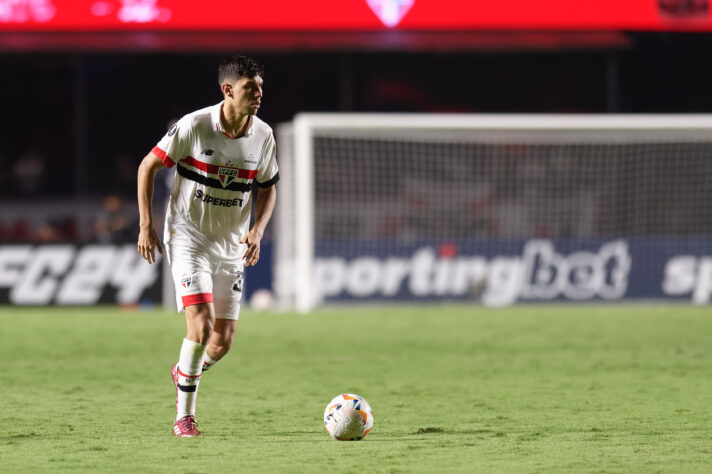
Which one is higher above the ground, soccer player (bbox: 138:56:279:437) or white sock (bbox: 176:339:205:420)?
soccer player (bbox: 138:56:279:437)

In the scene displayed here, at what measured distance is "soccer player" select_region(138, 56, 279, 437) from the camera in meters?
5.93

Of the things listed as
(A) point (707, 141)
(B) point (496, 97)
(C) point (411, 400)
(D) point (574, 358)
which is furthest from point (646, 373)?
(B) point (496, 97)

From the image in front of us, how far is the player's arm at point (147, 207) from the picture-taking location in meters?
5.88

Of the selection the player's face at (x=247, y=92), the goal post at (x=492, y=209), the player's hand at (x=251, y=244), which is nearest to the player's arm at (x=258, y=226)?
the player's hand at (x=251, y=244)

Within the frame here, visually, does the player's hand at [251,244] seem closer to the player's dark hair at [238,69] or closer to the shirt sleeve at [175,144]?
the shirt sleeve at [175,144]

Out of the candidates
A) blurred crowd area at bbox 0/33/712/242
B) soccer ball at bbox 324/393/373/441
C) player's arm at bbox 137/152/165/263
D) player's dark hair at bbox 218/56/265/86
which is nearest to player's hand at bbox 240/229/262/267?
player's arm at bbox 137/152/165/263

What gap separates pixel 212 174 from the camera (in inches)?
239

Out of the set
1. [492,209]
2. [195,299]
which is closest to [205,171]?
[195,299]

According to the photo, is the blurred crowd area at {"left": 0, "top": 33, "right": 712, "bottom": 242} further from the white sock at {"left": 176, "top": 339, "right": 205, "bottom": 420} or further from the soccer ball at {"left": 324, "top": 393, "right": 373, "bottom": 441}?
the soccer ball at {"left": 324, "top": 393, "right": 373, "bottom": 441}

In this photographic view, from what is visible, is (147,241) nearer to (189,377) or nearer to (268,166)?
(189,377)

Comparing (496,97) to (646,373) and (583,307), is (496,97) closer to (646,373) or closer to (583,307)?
(583,307)

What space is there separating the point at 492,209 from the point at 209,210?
11.2m

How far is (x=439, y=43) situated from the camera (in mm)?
19250

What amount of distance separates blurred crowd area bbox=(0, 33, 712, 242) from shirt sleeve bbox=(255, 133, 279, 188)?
1684 cm
